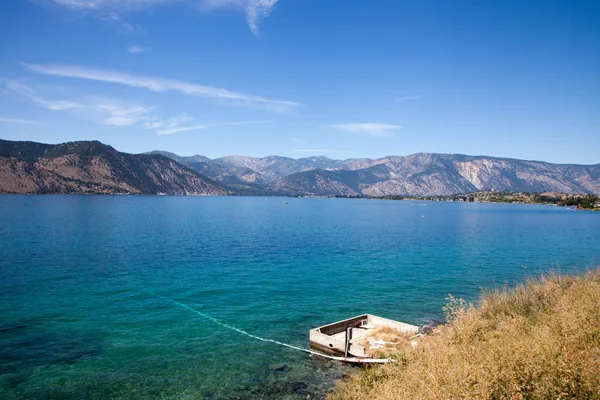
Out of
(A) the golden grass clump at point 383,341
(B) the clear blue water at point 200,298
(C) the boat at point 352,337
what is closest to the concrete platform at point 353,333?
(C) the boat at point 352,337

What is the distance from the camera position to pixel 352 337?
1129 inches

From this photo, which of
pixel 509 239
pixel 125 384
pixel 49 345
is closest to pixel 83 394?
pixel 125 384

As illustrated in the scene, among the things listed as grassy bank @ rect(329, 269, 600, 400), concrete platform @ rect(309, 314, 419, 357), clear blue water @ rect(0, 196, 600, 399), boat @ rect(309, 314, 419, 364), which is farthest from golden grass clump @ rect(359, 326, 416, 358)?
grassy bank @ rect(329, 269, 600, 400)

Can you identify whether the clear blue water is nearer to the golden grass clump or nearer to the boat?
the boat

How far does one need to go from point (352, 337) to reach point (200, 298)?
1824cm

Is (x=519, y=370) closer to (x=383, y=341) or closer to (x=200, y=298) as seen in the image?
(x=383, y=341)

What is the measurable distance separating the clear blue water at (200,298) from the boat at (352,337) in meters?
1.54

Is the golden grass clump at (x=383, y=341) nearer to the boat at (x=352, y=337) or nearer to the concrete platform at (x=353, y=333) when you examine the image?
the boat at (x=352, y=337)

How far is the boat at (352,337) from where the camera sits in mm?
25764

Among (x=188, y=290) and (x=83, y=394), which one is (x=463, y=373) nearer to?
(x=83, y=394)

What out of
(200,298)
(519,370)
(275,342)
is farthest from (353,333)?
(519,370)

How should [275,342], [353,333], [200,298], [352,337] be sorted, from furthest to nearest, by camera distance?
[200,298], [353,333], [275,342], [352,337]

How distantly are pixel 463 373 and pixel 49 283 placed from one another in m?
46.4

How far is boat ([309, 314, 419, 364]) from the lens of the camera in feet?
84.5
